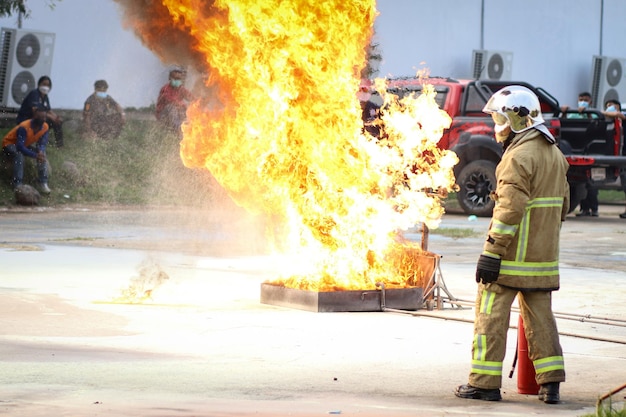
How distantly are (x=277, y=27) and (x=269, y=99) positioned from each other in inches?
24.0

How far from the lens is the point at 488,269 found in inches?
270

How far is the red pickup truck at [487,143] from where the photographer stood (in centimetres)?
2156

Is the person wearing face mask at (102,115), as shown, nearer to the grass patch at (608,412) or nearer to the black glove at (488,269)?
the black glove at (488,269)

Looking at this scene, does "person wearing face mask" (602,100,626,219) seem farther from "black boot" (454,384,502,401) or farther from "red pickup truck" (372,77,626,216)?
"black boot" (454,384,502,401)

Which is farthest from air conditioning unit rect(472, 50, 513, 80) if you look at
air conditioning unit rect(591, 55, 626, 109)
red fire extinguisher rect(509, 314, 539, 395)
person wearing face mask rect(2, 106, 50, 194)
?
red fire extinguisher rect(509, 314, 539, 395)

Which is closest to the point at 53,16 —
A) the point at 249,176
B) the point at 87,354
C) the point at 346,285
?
the point at 249,176

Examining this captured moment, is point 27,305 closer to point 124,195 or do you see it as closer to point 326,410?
point 326,410

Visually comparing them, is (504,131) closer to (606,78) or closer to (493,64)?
(493,64)

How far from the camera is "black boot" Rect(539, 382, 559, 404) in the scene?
6.75 meters

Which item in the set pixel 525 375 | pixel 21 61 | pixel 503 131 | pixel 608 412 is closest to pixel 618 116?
pixel 21 61

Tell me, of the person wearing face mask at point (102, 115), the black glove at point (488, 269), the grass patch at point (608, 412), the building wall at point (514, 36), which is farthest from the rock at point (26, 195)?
the grass patch at point (608, 412)

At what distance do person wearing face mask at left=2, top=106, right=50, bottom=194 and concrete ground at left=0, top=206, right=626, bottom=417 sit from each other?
23.0 ft

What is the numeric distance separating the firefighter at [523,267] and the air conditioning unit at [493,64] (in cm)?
2510

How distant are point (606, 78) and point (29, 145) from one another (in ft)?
66.5
